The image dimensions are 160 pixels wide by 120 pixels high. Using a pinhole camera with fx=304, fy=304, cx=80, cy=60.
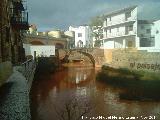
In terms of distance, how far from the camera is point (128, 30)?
6050cm

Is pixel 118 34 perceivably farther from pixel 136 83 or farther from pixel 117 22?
pixel 136 83

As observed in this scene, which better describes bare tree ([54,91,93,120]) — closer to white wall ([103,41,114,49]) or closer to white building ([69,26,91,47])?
white wall ([103,41,114,49])

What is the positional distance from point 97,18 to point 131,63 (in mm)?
31893

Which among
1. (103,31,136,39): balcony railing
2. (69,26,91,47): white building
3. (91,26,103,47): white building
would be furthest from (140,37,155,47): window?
(69,26,91,47): white building

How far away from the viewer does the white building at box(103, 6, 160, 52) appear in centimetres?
5693

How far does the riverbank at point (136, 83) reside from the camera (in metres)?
26.8

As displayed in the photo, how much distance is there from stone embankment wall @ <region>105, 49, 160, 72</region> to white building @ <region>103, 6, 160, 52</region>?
352 centimetres

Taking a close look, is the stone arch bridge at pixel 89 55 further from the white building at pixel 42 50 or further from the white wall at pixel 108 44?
the white building at pixel 42 50

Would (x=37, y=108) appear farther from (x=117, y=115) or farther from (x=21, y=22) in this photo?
(x=21, y=22)

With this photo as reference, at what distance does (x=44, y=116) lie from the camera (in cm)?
1991

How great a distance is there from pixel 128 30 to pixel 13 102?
167 feet

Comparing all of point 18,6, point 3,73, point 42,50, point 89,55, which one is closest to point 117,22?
point 89,55

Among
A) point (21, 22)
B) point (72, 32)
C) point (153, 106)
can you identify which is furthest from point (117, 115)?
point (72, 32)

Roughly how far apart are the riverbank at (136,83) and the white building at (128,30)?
36.2ft
